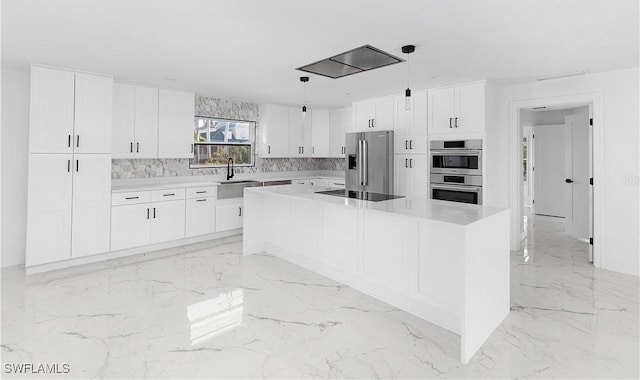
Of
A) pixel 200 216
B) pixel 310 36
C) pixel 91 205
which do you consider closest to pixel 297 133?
pixel 200 216

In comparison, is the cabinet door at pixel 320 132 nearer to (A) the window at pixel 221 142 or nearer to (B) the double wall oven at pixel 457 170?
(A) the window at pixel 221 142

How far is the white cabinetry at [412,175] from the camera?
5094 millimetres

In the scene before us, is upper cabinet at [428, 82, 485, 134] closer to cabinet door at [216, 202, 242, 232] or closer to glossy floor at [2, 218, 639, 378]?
glossy floor at [2, 218, 639, 378]

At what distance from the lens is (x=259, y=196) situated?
4723mm

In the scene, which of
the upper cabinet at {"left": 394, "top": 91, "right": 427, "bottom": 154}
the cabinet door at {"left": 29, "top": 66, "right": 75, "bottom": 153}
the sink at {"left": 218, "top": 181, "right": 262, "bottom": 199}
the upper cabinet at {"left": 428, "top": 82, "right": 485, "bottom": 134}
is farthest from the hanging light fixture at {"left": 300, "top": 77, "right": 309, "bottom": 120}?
the cabinet door at {"left": 29, "top": 66, "right": 75, "bottom": 153}

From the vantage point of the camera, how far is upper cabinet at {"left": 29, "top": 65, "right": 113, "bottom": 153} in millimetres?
3816

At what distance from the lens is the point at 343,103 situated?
246 inches

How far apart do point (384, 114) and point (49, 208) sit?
15.4 ft

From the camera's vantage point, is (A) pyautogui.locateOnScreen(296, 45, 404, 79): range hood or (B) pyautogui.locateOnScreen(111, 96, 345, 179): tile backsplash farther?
(B) pyautogui.locateOnScreen(111, 96, 345, 179): tile backsplash

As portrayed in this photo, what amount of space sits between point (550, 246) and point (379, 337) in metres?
3.96

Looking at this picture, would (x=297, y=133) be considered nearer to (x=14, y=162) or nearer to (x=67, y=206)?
(x=67, y=206)

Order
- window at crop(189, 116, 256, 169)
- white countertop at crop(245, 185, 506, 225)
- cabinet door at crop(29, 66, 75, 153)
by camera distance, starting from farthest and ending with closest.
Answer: window at crop(189, 116, 256, 169) < cabinet door at crop(29, 66, 75, 153) < white countertop at crop(245, 185, 506, 225)

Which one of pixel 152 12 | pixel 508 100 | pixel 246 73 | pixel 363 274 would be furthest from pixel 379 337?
pixel 508 100

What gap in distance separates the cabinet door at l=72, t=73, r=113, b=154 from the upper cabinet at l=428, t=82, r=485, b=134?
14.2 ft
